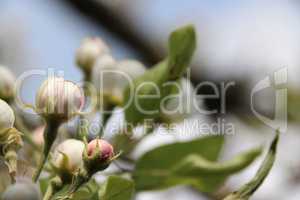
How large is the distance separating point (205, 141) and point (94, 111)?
178 millimetres

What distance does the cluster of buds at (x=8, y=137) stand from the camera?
84 centimetres

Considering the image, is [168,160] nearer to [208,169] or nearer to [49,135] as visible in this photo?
[208,169]

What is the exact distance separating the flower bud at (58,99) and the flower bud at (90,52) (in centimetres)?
35

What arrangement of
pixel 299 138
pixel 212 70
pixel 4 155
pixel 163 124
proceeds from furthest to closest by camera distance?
pixel 212 70, pixel 299 138, pixel 163 124, pixel 4 155

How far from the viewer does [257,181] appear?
32.7 inches

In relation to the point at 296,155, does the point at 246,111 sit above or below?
above

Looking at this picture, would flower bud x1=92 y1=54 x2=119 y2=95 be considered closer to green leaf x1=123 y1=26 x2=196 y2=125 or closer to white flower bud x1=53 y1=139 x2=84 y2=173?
green leaf x1=123 y1=26 x2=196 y2=125

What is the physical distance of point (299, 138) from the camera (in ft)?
6.00

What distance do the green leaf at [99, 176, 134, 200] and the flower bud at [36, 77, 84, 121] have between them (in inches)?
5.0

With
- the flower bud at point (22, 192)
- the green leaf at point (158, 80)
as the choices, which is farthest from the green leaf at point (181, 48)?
the flower bud at point (22, 192)

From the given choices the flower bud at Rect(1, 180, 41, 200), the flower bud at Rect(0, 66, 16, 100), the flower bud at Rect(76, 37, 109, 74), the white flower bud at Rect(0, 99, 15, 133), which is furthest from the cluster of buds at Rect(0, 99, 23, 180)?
the flower bud at Rect(76, 37, 109, 74)

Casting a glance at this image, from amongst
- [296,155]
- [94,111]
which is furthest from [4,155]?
[296,155]

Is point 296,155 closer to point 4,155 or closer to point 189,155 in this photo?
point 189,155

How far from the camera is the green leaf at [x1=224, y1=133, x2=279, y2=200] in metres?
0.82
